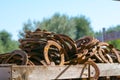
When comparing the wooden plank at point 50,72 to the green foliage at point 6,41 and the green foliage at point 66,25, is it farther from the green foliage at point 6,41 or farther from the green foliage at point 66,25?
the green foliage at point 66,25

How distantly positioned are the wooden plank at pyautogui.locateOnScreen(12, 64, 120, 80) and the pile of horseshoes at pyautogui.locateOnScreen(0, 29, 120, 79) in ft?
0.46

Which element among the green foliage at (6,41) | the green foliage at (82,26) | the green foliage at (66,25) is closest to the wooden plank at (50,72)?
the green foliage at (6,41)

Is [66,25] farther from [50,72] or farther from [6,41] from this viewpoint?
[50,72]

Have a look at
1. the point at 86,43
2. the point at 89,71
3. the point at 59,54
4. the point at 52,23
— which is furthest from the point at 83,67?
the point at 52,23

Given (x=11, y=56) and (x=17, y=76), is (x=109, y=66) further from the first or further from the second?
(x=17, y=76)

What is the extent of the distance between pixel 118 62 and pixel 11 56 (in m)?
1.05

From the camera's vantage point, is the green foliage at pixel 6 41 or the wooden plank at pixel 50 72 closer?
the wooden plank at pixel 50 72

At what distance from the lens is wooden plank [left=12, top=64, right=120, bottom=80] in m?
1.96

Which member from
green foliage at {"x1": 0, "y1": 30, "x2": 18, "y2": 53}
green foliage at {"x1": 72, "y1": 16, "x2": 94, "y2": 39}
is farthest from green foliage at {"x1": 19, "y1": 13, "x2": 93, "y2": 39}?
green foliage at {"x1": 0, "y1": 30, "x2": 18, "y2": 53}

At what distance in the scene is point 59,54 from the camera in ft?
8.48

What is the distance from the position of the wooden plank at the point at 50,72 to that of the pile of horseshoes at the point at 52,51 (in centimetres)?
14

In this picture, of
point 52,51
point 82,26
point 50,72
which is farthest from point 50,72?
point 82,26

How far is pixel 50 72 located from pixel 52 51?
0.44 meters

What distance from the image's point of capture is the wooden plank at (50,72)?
1.96 metres
